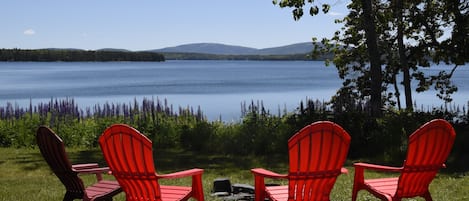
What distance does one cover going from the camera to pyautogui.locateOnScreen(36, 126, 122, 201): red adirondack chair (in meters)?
5.43

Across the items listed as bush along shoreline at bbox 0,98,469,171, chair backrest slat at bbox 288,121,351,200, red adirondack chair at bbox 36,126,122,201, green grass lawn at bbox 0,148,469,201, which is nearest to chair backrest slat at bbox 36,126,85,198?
red adirondack chair at bbox 36,126,122,201

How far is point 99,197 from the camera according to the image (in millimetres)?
5262

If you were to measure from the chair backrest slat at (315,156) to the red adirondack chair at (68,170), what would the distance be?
61.2 inches

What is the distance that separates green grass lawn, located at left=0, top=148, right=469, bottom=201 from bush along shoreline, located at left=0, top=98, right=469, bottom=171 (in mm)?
573

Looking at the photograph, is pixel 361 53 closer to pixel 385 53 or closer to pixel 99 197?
pixel 385 53

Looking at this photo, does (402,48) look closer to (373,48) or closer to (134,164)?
(373,48)

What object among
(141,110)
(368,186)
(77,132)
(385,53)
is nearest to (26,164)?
(77,132)

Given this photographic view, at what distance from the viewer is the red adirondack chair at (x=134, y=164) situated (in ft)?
15.8

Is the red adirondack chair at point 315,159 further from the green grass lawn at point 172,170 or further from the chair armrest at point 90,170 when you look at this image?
the green grass lawn at point 172,170

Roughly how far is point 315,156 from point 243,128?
24.5ft

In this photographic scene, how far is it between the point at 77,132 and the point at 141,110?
1482 mm

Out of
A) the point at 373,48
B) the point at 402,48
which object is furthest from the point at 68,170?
the point at 402,48

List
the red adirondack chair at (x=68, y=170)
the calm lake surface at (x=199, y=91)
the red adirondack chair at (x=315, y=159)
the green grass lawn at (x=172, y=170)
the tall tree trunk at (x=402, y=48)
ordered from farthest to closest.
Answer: the calm lake surface at (x=199, y=91) < the tall tree trunk at (x=402, y=48) < the green grass lawn at (x=172, y=170) < the red adirondack chair at (x=68, y=170) < the red adirondack chair at (x=315, y=159)

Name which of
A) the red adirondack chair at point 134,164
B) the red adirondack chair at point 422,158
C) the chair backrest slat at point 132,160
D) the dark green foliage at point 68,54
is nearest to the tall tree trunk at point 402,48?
the red adirondack chair at point 422,158
